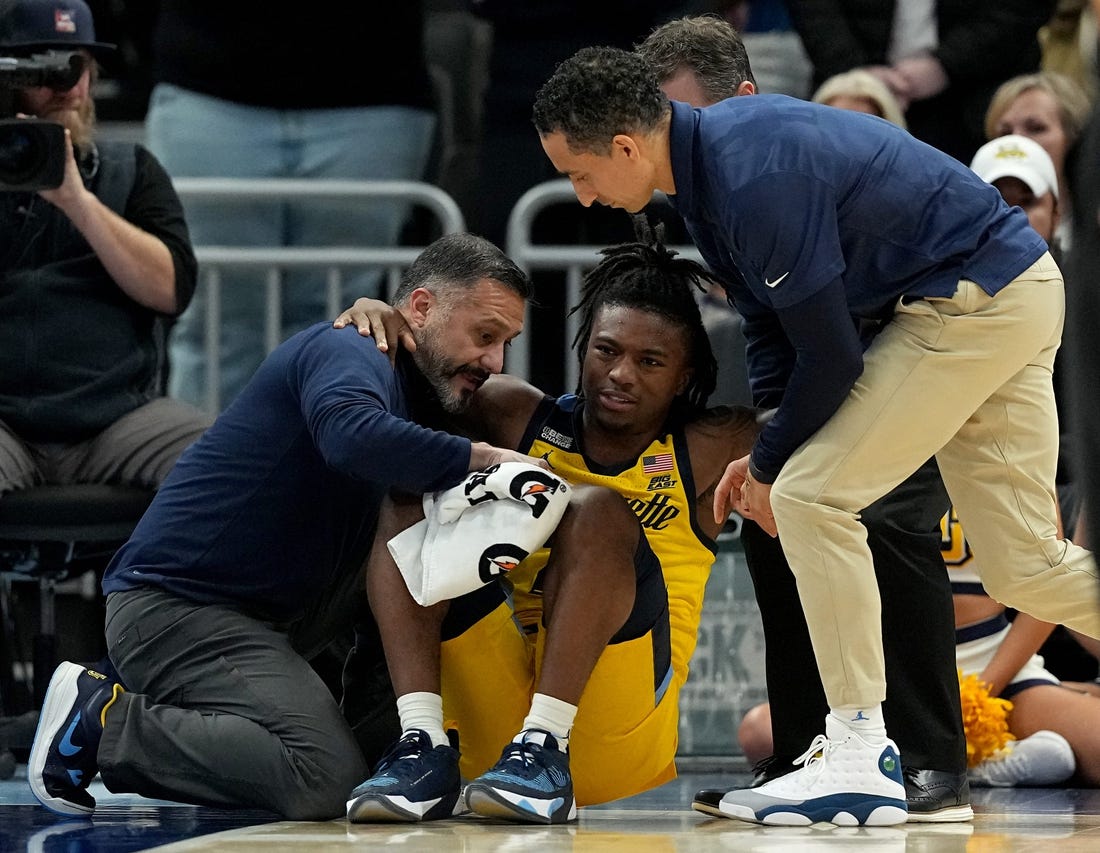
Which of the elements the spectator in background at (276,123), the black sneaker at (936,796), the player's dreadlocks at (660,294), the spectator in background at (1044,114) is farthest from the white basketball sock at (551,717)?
the spectator in background at (1044,114)

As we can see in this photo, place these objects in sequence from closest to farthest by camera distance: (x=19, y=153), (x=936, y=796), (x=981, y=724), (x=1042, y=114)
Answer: (x=936, y=796) < (x=19, y=153) < (x=981, y=724) < (x=1042, y=114)

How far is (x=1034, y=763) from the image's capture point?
4.42 m

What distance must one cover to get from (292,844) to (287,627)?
884 mm

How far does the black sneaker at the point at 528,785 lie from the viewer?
3.20m

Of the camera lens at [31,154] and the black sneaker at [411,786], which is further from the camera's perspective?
the camera lens at [31,154]

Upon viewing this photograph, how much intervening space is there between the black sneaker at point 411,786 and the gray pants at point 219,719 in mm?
131

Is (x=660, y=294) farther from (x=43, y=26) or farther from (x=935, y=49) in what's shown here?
(x=935, y=49)

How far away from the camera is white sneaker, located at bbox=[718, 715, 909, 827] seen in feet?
10.8

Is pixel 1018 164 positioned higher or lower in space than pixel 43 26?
lower

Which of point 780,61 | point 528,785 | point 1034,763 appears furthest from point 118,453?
point 780,61

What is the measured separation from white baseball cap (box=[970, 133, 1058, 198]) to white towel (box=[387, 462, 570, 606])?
2126 millimetres

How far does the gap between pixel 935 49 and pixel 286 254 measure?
7.35 feet

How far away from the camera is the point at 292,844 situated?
9.59 ft

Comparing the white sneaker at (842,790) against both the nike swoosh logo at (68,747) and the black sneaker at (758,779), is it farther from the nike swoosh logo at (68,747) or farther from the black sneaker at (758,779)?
the nike swoosh logo at (68,747)
